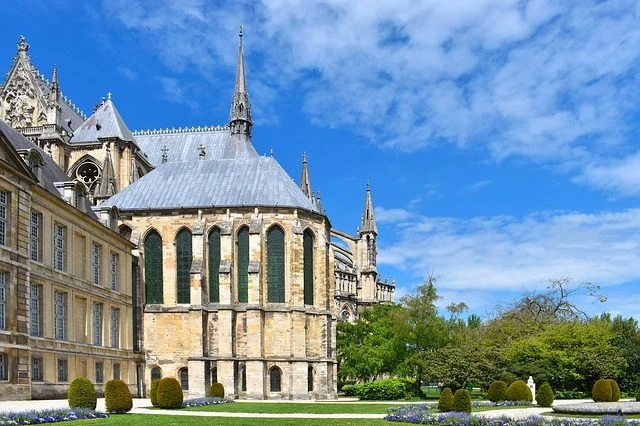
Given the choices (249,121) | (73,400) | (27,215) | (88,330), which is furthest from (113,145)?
(73,400)

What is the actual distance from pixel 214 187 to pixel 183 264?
19.4 ft

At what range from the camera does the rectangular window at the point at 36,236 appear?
114 feet

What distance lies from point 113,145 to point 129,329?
68.8ft

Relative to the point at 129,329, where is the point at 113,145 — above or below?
above

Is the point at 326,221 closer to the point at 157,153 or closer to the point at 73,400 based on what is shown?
the point at 157,153

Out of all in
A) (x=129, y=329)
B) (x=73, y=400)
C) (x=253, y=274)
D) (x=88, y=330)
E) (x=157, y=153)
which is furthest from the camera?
(x=157, y=153)

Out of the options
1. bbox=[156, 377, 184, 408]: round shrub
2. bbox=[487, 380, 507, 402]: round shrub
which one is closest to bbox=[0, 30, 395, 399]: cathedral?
bbox=[156, 377, 184, 408]: round shrub

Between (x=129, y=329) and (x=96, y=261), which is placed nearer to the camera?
(x=96, y=261)

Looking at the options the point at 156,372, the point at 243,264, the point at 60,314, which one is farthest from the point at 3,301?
the point at 243,264

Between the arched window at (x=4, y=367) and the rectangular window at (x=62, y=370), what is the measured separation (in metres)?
5.90

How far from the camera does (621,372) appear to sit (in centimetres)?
5216

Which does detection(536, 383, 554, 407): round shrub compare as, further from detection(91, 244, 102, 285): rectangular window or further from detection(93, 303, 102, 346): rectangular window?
detection(91, 244, 102, 285): rectangular window

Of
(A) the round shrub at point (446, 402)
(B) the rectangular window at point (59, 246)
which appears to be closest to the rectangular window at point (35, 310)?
(B) the rectangular window at point (59, 246)

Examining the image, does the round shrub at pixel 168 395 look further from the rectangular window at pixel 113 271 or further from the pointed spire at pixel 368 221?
the pointed spire at pixel 368 221
